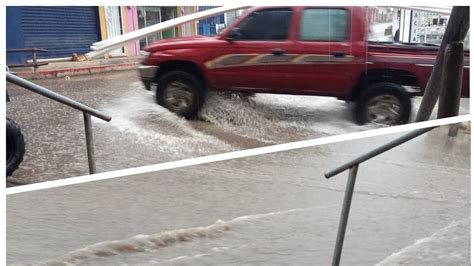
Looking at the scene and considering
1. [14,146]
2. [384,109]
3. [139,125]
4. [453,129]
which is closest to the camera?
[14,146]

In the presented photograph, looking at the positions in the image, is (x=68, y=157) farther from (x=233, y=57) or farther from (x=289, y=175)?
(x=289, y=175)

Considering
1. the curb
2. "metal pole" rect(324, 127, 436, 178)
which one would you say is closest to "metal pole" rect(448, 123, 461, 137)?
"metal pole" rect(324, 127, 436, 178)

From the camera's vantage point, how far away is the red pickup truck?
1697mm

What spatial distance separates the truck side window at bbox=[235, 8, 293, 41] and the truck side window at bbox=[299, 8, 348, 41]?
0.07 meters

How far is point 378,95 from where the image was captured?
192cm

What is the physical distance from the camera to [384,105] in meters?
1.95

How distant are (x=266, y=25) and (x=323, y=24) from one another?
22cm

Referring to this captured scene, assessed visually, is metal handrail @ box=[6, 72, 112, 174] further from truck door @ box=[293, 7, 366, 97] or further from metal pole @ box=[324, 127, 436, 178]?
metal pole @ box=[324, 127, 436, 178]

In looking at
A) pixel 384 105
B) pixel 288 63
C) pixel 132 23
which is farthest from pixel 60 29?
pixel 384 105

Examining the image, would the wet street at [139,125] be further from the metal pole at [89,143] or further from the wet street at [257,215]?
the wet street at [257,215]

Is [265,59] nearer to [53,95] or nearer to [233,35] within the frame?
[233,35]

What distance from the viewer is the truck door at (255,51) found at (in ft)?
5.66

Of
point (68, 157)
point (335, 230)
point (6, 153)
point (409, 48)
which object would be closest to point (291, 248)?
point (335, 230)

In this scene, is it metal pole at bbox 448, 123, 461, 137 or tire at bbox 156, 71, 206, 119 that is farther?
metal pole at bbox 448, 123, 461, 137
